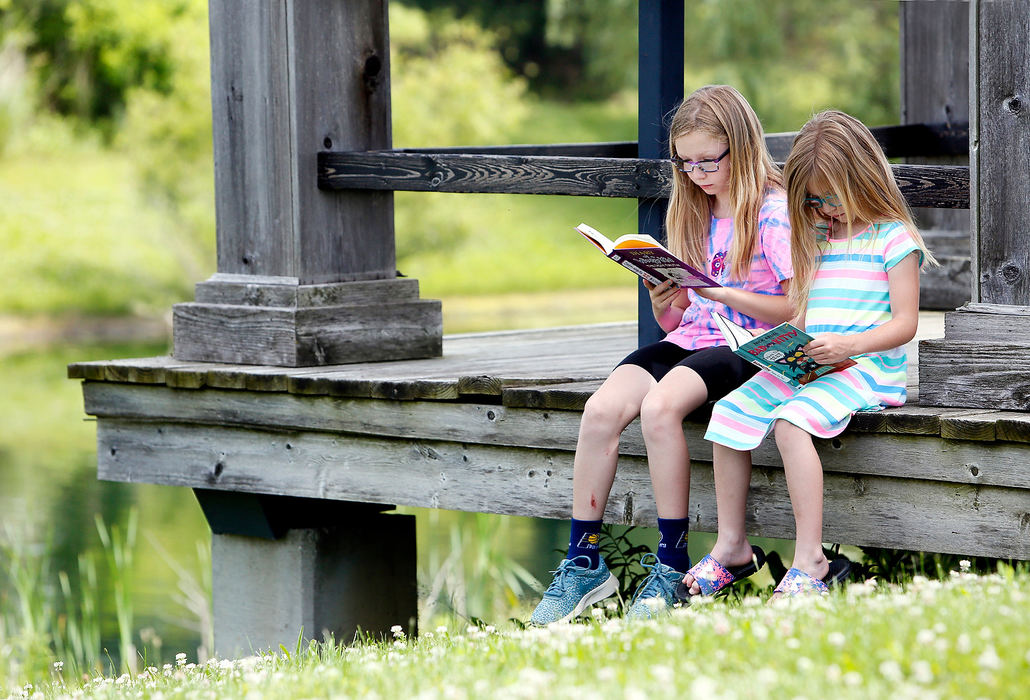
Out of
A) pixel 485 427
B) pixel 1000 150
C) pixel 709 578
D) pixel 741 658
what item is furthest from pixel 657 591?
pixel 1000 150

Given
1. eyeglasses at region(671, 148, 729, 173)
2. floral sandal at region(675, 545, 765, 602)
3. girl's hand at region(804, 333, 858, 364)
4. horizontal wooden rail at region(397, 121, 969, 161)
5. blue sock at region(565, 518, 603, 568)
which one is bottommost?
floral sandal at region(675, 545, 765, 602)

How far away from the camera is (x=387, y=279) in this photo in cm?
532

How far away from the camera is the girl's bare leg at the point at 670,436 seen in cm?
365

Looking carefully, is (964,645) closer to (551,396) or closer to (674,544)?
(674,544)

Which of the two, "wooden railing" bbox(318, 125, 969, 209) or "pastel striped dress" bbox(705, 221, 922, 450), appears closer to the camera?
"pastel striped dress" bbox(705, 221, 922, 450)

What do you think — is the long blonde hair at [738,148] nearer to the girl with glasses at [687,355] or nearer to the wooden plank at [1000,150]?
the girl with glasses at [687,355]

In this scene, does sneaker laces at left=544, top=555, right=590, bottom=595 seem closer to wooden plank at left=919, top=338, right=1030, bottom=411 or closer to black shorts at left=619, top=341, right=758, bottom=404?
black shorts at left=619, top=341, right=758, bottom=404

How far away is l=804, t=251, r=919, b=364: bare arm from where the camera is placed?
3.52 metres

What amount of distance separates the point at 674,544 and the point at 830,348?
2.05 feet

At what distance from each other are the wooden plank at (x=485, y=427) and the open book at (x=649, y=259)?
542 millimetres

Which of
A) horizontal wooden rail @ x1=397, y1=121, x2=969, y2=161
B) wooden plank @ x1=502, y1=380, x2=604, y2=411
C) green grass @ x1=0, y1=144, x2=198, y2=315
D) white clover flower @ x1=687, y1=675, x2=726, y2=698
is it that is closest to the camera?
white clover flower @ x1=687, y1=675, x2=726, y2=698

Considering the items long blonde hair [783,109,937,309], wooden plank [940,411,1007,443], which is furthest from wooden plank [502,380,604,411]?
wooden plank [940,411,1007,443]

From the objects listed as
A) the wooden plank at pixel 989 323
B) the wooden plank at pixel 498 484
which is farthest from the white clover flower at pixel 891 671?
the wooden plank at pixel 989 323

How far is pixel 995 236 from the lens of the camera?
12.4 ft
